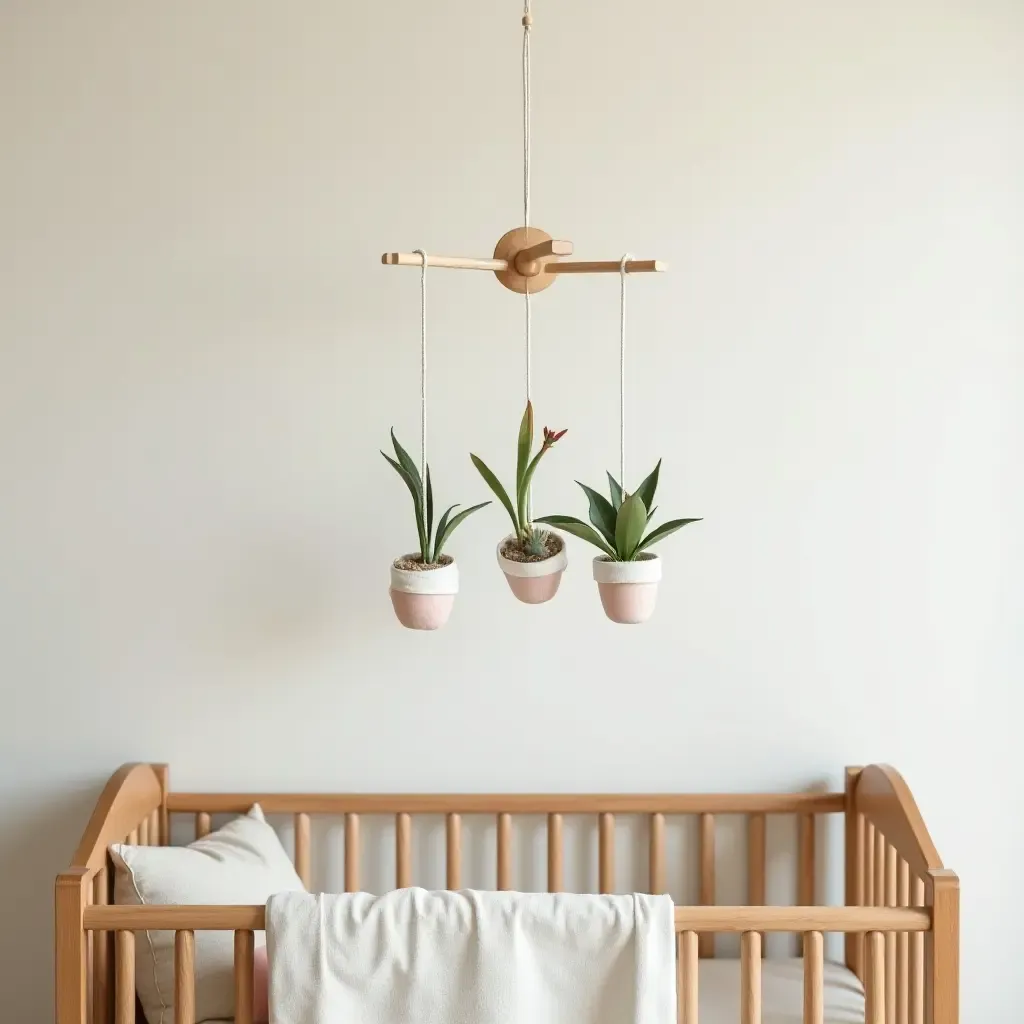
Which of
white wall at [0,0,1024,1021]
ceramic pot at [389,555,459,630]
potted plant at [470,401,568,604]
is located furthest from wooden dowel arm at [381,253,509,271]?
ceramic pot at [389,555,459,630]

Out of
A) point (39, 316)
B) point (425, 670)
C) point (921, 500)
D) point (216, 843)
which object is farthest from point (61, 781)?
point (921, 500)

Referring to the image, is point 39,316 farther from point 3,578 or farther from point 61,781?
point 61,781

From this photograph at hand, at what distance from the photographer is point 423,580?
178 centimetres

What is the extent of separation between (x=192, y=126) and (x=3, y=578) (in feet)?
3.01

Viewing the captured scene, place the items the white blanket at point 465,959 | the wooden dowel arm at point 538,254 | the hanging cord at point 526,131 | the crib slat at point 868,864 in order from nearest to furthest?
the white blanket at point 465,959 → the wooden dowel arm at point 538,254 → the hanging cord at point 526,131 → the crib slat at point 868,864

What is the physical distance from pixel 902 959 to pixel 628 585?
2.54 feet

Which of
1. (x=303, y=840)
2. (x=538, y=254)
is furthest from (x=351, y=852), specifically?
(x=538, y=254)

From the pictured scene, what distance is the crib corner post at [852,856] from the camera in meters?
2.06

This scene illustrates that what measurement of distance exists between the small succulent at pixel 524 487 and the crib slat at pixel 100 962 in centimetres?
87

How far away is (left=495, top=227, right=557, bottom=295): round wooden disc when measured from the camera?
1.82 meters

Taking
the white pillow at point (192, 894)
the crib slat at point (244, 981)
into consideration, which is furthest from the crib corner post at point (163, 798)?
the crib slat at point (244, 981)

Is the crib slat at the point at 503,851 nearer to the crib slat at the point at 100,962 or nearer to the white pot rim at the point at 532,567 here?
the white pot rim at the point at 532,567

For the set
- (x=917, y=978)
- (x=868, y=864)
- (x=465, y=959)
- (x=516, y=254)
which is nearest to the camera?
(x=465, y=959)

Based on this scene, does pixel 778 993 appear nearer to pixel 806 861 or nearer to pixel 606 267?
pixel 806 861
